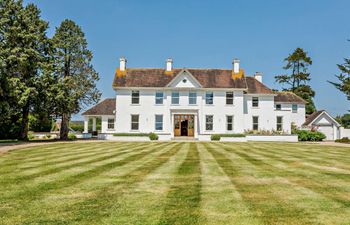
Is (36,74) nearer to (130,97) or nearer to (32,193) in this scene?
(130,97)

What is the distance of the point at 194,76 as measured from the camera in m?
41.1

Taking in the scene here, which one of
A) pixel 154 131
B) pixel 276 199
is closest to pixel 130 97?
pixel 154 131

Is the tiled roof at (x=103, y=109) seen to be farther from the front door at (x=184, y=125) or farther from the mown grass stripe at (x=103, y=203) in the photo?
the mown grass stripe at (x=103, y=203)

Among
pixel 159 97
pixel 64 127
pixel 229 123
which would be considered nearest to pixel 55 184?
pixel 159 97

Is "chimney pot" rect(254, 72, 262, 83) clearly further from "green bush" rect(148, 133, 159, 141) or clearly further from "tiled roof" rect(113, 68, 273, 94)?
"green bush" rect(148, 133, 159, 141)

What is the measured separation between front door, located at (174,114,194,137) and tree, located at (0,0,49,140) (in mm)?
17280

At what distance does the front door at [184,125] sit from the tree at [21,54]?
17.3 meters

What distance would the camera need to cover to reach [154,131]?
38875 millimetres

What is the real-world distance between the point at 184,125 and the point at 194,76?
7068 mm

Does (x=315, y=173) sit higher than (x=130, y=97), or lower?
lower

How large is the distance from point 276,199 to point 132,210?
3067 mm

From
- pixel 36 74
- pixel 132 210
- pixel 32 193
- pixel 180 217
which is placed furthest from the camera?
pixel 36 74

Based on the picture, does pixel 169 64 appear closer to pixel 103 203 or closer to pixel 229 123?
pixel 229 123

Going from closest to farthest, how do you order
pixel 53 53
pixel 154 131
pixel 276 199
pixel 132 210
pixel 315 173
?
pixel 132 210 < pixel 276 199 < pixel 315 173 < pixel 53 53 < pixel 154 131
